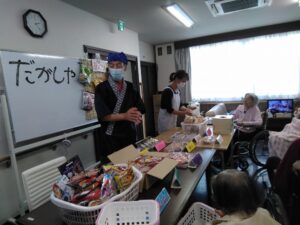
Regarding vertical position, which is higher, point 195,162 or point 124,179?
point 124,179

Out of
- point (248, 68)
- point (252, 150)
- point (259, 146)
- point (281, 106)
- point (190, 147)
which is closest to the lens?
point (190, 147)

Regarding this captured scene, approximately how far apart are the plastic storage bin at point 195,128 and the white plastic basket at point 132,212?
150cm

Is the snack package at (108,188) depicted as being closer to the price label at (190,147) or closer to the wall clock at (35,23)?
the price label at (190,147)

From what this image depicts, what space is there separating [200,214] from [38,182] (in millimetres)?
1108

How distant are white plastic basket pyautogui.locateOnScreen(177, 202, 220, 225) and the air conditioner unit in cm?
283

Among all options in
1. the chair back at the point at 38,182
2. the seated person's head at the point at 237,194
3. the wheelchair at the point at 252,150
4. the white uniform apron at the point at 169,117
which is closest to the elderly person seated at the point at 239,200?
the seated person's head at the point at 237,194

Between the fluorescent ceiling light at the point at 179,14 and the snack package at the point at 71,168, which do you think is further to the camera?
the fluorescent ceiling light at the point at 179,14

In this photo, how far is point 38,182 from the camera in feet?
5.05

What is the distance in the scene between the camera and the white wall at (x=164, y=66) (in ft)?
19.4

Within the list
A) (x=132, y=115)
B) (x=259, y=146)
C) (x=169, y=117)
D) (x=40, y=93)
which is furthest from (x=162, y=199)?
(x=259, y=146)

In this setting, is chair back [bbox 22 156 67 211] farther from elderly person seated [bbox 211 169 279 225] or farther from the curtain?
the curtain

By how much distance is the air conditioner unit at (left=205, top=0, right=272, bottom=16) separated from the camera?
3.09 metres

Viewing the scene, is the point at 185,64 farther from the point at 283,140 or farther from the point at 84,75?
the point at 283,140

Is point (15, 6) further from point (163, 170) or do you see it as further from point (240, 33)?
point (240, 33)
